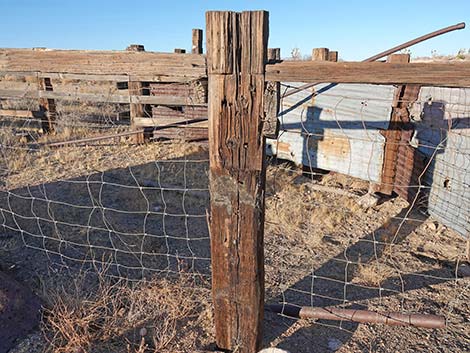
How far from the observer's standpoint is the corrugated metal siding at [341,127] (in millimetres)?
5594

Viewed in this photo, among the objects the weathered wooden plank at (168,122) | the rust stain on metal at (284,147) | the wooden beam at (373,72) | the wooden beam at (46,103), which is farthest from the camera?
the wooden beam at (46,103)

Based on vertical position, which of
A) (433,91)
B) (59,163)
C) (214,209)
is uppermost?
(433,91)

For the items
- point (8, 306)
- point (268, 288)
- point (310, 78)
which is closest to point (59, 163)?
point (8, 306)

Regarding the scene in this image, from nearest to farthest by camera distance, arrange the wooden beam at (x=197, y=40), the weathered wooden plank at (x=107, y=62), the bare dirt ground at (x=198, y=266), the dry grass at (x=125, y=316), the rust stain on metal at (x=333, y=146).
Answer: the weathered wooden plank at (x=107, y=62)
the dry grass at (x=125, y=316)
the bare dirt ground at (x=198, y=266)
the rust stain on metal at (x=333, y=146)
the wooden beam at (x=197, y=40)

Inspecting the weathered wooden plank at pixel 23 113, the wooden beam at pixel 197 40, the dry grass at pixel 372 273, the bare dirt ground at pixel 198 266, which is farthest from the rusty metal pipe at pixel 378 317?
the weathered wooden plank at pixel 23 113

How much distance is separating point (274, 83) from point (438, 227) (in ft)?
12.7

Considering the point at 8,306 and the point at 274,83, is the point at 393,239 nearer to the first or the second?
the point at 274,83

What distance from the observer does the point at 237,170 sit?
2.13 meters

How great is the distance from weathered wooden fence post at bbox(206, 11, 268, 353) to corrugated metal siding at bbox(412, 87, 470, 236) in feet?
9.73

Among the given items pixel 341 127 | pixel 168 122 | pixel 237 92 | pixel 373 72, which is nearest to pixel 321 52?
pixel 341 127

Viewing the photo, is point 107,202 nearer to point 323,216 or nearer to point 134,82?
point 323,216

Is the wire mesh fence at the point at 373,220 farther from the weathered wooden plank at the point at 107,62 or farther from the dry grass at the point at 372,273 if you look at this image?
the weathered wooden plank at the point at 107,62

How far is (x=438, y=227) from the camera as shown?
15.7 feet

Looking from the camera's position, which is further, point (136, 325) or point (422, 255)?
point (422, 255)
